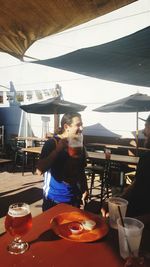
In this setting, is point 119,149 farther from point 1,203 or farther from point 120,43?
point 120,43

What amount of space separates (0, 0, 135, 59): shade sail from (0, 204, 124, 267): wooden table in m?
2.03

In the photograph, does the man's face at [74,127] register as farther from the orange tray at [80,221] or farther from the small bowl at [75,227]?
the small bowl at [75,227]

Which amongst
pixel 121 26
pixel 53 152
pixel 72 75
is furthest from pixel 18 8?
pixel 72 75

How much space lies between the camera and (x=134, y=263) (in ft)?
3.26

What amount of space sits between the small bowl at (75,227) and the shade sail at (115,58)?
9.10 feet

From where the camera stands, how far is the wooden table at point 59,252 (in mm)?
1013

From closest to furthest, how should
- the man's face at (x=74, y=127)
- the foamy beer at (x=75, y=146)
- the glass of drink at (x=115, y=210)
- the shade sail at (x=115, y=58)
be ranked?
1. the glass of drink at (x=115, y=210)
2. the foamy beer at (x=75, y=146)
3. the man's face at (x=74, y=127)
4. the shade sail at (x=115, y=58)

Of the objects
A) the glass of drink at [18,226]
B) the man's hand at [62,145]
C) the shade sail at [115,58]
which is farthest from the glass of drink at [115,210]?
the shade sail at [115,58]

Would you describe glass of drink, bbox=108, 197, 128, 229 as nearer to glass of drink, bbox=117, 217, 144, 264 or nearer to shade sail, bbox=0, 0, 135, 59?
glass of drink, bbox=117, 217, 144, 264

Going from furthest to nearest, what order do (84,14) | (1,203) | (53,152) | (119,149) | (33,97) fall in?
(33,97)
(119,149)
(1,203)
(84,14)
(53,152)

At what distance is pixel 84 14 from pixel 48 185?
6.38 feet

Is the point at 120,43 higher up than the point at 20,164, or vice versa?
the point at 120,43

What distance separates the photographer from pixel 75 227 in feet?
4.42

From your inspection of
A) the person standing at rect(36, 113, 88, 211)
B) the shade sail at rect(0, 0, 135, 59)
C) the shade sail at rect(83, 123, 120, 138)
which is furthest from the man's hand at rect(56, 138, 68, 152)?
the shade sail at rect(83, 123, 120, 138)
